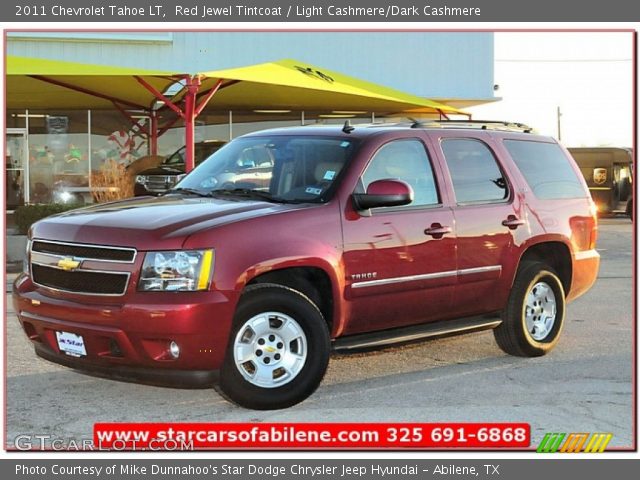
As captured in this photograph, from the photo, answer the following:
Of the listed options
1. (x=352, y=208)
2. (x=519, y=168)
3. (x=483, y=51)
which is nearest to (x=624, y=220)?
(x=483, y=51)

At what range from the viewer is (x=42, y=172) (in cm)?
2736

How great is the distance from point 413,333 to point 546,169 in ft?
7.28

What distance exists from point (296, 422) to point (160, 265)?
122 centimetres

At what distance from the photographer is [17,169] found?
2730 centimetres

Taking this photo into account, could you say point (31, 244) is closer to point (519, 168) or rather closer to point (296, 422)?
point (296, 422)

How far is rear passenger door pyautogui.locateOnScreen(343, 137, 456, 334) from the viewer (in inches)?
251

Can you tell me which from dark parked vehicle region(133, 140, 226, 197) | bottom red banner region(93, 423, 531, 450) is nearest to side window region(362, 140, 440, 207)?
bottom red banner region(93, 423, 531, 450)

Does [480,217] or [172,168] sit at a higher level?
[172,168]

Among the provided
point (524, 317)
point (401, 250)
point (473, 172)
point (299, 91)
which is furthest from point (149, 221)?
point (299, 91)

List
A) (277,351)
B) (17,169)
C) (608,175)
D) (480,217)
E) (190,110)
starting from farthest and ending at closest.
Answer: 1. (608,175)
2. (17,169)
3. (190,110)
4. (480,217)
5. (277,351)

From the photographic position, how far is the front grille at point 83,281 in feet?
18.5

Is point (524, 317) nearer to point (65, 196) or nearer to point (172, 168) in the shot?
point (172, 168)

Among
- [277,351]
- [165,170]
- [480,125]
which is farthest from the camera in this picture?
[165,170]

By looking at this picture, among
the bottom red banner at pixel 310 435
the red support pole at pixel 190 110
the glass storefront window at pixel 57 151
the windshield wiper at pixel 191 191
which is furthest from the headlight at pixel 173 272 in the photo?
the glass storefront window at pixel 57 151
